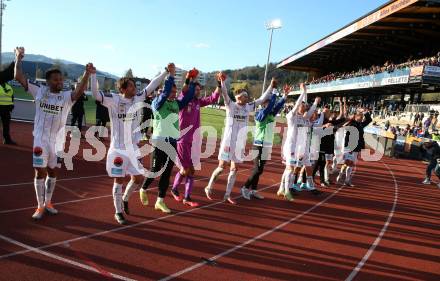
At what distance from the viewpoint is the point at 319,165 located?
10352 millimetres

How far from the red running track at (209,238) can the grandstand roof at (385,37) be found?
829 inches

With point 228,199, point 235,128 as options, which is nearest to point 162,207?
point 228,199

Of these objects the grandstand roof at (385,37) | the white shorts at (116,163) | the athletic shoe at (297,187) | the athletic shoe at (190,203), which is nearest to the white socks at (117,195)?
the white shorts at (116,163)

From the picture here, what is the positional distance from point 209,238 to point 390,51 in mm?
38314

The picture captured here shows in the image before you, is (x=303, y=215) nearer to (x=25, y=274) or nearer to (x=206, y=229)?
(x=206, y=229)

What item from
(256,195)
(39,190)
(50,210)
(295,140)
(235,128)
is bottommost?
(50,210)

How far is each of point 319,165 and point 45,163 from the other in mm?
7210

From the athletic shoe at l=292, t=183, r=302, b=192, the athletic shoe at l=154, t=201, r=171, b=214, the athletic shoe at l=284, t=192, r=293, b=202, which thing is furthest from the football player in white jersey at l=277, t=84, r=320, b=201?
the athletic shoe at l=154, t=201, r=171, b=214

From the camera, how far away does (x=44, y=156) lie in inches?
210

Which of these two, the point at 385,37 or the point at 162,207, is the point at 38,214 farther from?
the point at 385,37

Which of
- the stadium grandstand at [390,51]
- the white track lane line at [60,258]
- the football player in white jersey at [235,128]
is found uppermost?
the stadium grandstand at [390,51]

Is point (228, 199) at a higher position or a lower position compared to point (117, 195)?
lower

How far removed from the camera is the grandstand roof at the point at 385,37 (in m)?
26.4

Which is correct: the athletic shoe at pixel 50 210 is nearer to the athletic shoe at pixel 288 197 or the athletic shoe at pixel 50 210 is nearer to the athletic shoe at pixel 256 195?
the athletic shoe at pixel 256 195
